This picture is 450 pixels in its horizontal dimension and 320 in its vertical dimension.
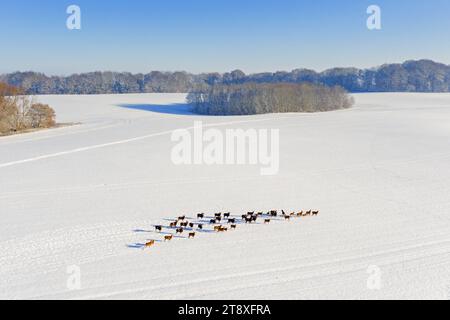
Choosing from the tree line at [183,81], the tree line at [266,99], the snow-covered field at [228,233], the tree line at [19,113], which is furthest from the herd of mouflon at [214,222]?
the tree line at [183,81]

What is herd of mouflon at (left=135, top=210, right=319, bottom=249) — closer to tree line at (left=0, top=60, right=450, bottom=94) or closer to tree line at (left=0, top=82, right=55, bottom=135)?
tree line at (left=0, top=82, right=55, bottom=135)

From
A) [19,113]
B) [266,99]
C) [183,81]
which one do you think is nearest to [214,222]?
[19,113]

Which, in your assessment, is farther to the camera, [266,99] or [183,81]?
[183,81]

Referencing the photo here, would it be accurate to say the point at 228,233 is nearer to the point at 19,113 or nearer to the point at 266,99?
the point at 19,113

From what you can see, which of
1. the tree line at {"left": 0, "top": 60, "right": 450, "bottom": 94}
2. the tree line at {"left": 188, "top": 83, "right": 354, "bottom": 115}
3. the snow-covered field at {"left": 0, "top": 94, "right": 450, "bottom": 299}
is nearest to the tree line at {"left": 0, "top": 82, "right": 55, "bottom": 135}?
the snow-covered field at {"left": 0, "top": 94, "right": 450, "bottom": 299}

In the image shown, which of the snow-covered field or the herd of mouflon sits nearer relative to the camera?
the snow-covered field

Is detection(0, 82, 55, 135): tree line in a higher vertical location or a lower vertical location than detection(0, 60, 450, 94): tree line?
lower
